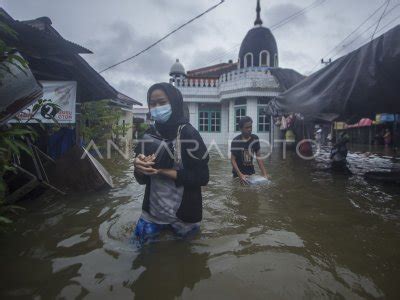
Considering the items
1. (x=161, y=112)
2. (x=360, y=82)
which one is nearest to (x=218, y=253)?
(x=161, y=112)

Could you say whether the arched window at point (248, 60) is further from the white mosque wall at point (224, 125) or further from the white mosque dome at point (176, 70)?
the white mosque dome at point (176, 70)

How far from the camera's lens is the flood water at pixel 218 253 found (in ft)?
7.67

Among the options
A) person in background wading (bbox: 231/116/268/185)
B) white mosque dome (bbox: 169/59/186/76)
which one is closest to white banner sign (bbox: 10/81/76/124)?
person in background wading (bbox: 231/116/268/185)

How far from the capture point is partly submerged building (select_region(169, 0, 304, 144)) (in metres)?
19.2

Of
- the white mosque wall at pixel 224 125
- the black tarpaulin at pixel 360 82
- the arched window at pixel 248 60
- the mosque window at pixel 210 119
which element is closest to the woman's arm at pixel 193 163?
the black tarpaulin at pixel 360 82

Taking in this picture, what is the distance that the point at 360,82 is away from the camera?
5332 millimetres

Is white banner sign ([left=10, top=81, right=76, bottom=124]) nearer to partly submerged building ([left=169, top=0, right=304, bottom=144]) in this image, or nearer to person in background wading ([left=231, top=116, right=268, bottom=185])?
person in background wading ([left=231, top=116, right=268, bottom=185])

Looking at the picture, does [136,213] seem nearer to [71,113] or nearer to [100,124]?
[71,113]

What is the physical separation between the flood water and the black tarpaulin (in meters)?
2.01

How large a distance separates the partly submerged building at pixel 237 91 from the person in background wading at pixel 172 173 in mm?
16621

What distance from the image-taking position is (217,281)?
2.47 meters

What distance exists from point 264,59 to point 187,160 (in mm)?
22005

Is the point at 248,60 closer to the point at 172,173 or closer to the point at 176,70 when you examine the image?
the point at 176,70

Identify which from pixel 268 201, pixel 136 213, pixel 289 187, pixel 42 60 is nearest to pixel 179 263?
pixel 136 213
